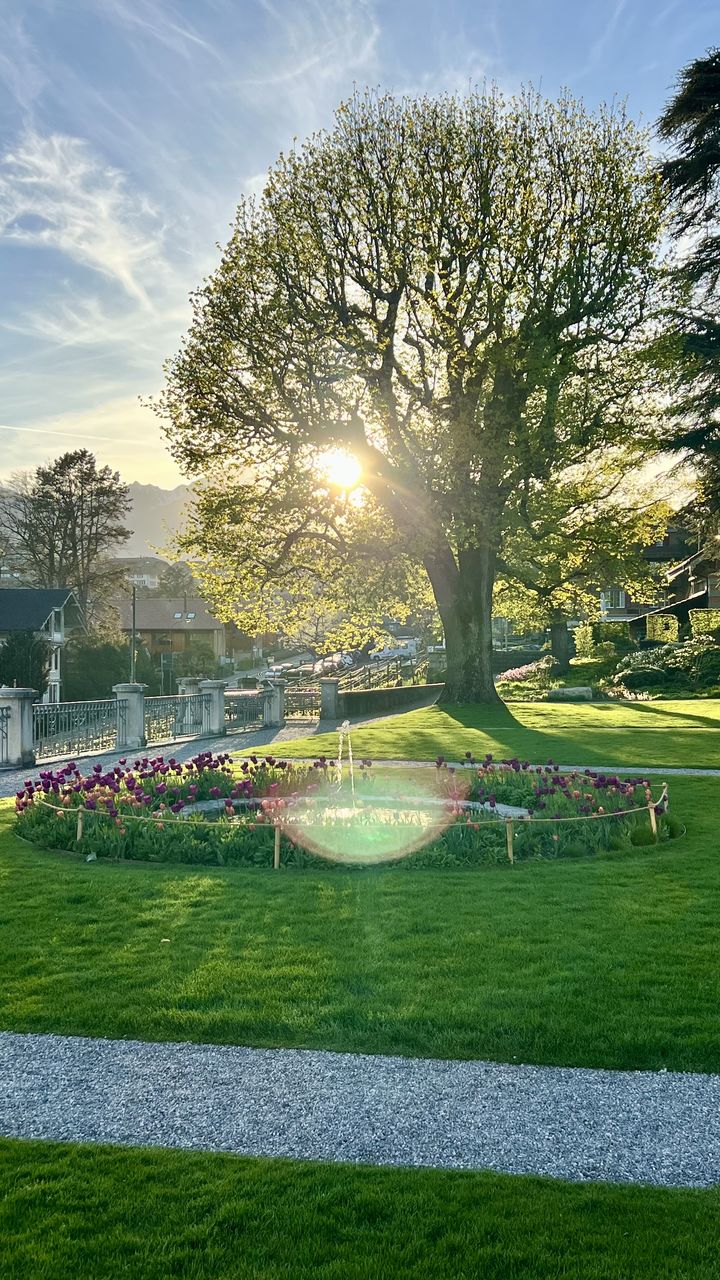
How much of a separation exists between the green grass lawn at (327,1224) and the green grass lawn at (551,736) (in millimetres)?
14901

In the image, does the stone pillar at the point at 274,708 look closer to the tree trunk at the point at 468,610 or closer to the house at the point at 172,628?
the tree trunk at the point at 468,610

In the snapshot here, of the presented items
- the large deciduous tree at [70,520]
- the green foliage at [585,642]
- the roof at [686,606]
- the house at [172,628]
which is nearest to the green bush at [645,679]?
the green foliage at [585,642]

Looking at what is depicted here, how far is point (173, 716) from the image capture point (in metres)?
25.2

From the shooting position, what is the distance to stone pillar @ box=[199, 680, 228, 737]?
86.5ft

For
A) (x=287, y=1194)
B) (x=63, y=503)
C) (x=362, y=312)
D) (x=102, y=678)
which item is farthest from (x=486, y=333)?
(x=63, y=503)

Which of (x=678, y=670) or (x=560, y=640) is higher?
(x=560, y=640)

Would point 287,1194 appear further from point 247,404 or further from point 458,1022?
point 247,404

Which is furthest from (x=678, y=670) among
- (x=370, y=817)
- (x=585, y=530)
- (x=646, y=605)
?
(x=646, y=605)

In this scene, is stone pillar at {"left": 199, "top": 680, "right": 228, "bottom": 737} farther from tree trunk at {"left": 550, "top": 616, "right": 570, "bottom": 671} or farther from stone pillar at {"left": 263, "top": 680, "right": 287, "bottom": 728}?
tree trunk at {"left": 550, "top": 616, "right": 570, "bottom": 671}

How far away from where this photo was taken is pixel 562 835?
11.0 meters

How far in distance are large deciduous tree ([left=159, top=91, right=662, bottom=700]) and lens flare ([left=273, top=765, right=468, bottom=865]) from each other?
14.2 metres

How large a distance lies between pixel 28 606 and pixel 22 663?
14498 millimetres

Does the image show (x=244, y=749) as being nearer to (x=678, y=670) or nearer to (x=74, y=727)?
(x=74, y=727)

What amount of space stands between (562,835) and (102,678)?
4516 cm
